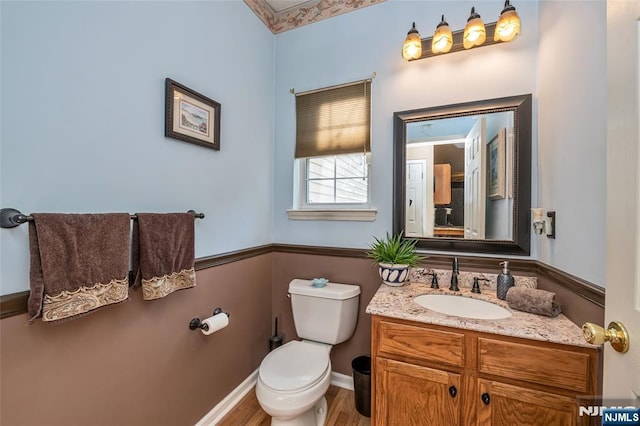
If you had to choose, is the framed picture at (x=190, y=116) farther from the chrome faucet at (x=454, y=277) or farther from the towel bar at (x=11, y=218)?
the chrome faucet at (x=454, y=277)

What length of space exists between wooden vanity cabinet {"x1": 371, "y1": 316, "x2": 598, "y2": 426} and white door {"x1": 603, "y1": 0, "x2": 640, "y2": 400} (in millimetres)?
404

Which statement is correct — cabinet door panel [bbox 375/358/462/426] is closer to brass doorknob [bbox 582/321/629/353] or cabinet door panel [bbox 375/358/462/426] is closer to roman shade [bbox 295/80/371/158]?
brass doorknob [bbox 582/321/629/353]

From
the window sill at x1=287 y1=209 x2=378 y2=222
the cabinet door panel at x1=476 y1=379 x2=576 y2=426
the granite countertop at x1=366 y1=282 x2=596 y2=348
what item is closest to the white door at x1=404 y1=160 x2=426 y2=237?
the window sill at x1=287 y1=209 x2=378 y2=222

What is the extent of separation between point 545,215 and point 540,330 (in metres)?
0.63

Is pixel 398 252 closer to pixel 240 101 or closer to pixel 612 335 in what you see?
pixel 612 335

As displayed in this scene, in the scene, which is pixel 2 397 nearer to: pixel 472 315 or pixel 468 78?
pixel 472 315

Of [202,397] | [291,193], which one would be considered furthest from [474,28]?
[202,397]

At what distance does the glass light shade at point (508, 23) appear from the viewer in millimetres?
1413

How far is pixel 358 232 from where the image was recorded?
74.0 inches

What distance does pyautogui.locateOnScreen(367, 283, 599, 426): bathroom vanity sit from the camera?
0.98 m

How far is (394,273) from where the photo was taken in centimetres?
157

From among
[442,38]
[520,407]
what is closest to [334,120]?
[442,38]

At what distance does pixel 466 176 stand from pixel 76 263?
74.5 inches

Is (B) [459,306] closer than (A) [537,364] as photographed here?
No
